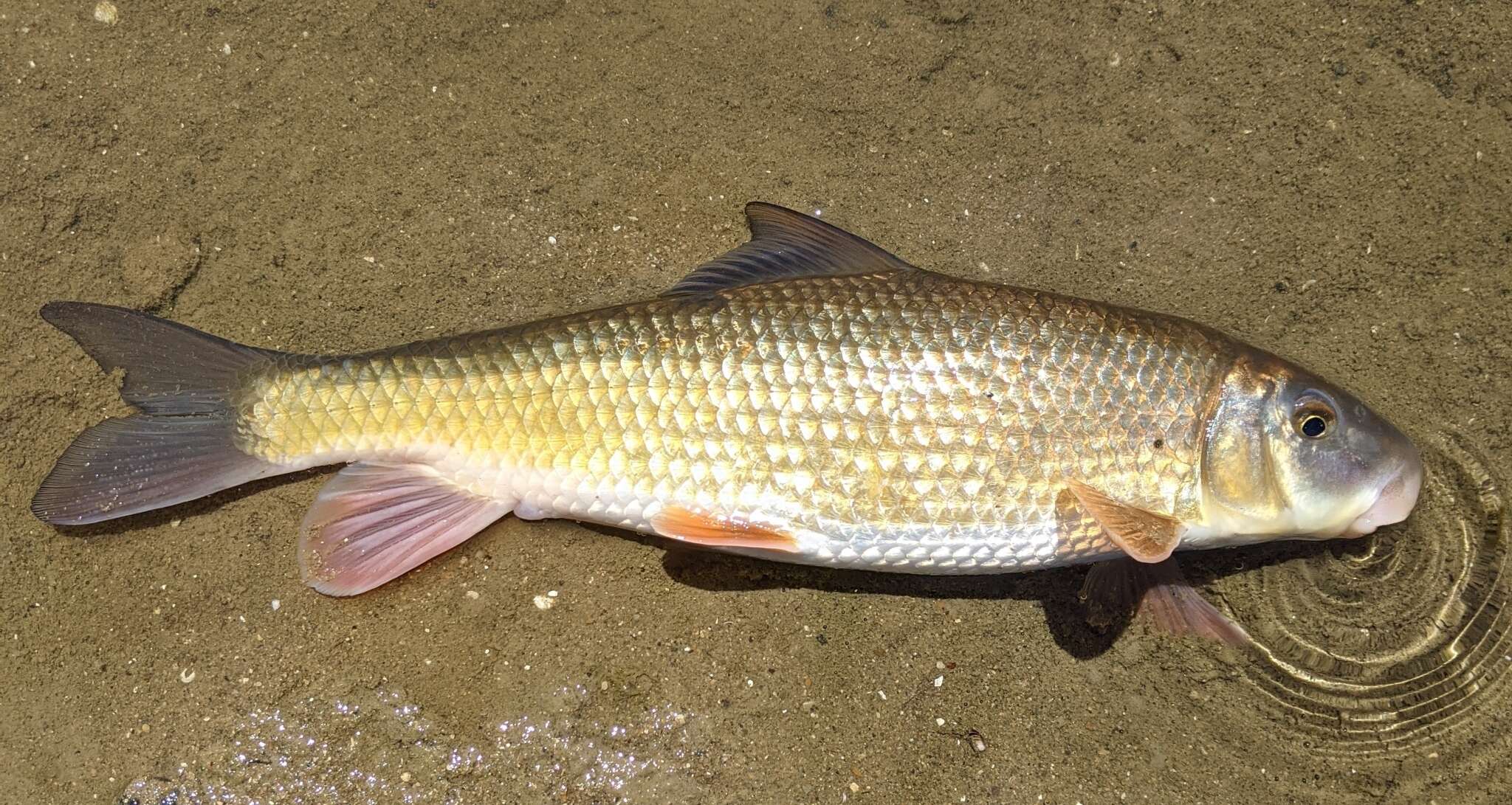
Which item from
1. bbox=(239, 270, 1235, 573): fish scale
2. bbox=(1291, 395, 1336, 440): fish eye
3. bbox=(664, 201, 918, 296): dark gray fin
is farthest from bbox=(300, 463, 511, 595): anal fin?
bbox=(1291, 395, 1336, 440): fish eye

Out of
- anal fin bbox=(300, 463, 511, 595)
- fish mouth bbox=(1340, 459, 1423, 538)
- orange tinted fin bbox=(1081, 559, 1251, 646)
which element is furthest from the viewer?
orange tinted fin bbox=(1081, 559, 1251, 646)

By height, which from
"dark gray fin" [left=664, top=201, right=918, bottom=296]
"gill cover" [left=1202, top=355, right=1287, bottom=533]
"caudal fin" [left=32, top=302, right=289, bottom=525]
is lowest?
"caudal fin" [left=32, top=302, right=289, bottom=525]

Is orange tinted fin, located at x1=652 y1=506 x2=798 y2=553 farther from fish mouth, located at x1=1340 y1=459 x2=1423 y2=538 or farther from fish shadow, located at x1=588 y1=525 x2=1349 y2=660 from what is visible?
fish mouth, located at x1=1340 y1=459 x2=1423 y2=538

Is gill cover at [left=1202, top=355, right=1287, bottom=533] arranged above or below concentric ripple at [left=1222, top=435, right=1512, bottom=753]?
above

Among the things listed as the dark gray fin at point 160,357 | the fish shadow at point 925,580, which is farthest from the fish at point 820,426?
the fish shadow at point 925,580

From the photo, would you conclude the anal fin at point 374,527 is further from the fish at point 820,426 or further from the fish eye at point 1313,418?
the fish eye at point 1313,418
